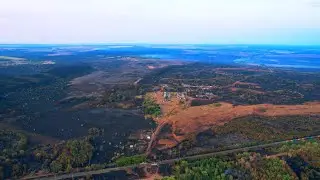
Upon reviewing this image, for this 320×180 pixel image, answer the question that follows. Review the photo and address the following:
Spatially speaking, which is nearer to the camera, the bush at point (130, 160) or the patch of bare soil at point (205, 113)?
the bush at point (130, 160)

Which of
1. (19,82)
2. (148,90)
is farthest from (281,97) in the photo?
(19,82)

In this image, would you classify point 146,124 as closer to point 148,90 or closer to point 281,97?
point 148,90

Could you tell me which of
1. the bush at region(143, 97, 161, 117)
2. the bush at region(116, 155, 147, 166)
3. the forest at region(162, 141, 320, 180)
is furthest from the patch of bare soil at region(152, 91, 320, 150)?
the forest at region(162, 141, 320, 180)

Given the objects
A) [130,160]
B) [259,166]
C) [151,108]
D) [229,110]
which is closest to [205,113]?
[229,110]

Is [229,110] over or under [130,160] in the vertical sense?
over

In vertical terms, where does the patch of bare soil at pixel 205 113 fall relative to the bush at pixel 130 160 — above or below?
above

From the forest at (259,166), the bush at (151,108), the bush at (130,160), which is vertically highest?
the bush at (151,108)

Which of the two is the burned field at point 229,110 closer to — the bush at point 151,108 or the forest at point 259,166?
the bush at point 151,108

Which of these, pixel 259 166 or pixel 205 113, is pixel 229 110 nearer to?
pixel 205 113

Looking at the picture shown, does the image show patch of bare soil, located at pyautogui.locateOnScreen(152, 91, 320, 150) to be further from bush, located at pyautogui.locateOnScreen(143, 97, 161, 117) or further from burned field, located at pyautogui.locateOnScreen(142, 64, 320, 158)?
bush, located at pyautogui.locateOnScreen(143, 97, 161, 117)

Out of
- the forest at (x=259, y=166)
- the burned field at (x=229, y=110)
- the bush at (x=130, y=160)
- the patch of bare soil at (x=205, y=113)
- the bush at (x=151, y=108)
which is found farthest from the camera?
the bush at (x=151, y=108)

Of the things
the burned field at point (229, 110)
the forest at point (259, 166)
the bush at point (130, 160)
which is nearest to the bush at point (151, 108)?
the burned field at point (229, 110)
